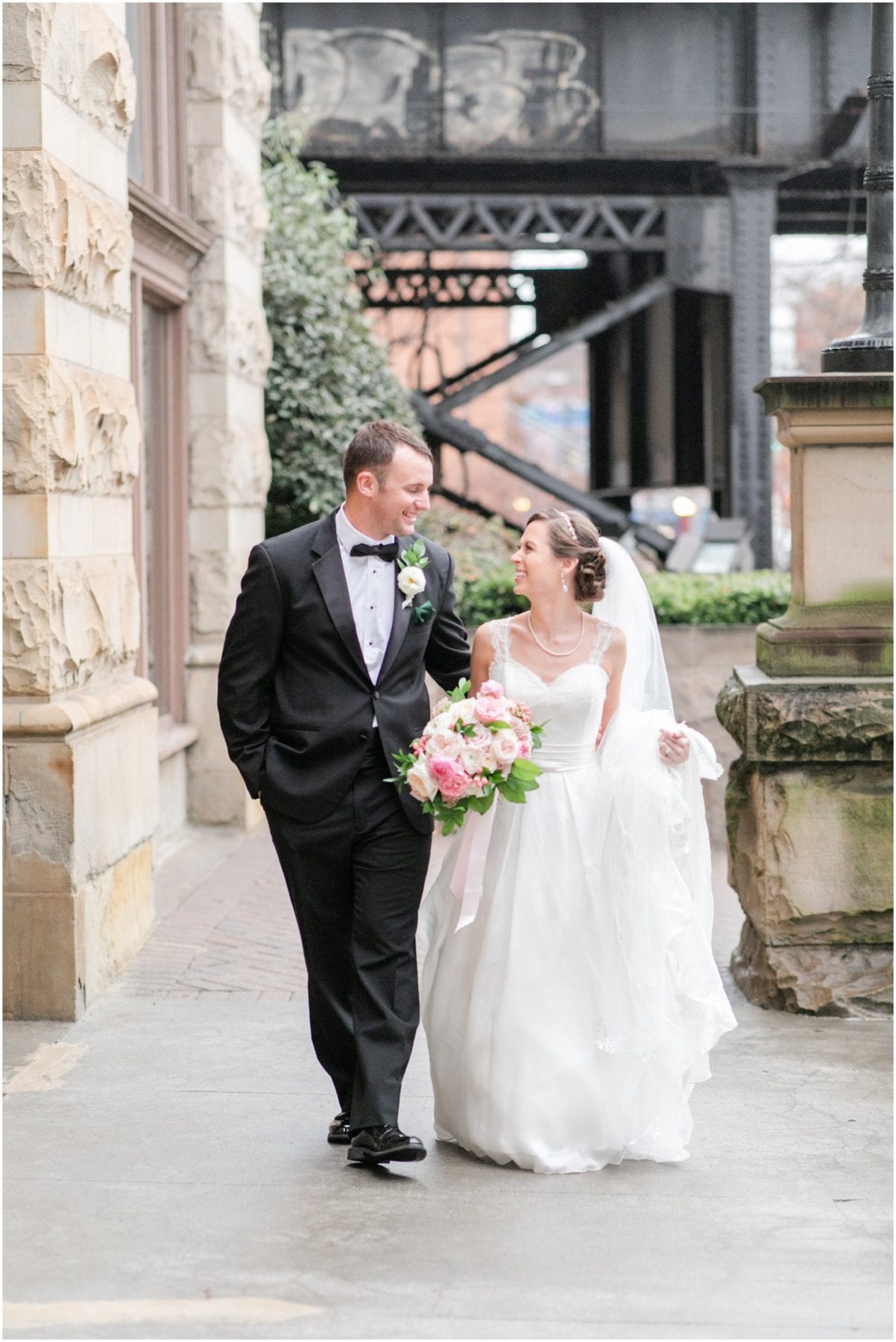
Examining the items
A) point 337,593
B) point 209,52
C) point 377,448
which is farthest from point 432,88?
point 337,593

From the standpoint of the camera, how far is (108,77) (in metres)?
6.89

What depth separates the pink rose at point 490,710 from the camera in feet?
15.6

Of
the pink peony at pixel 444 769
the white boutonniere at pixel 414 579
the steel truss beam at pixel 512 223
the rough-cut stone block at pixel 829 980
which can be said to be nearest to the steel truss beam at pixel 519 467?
the steel truss beam at pixel 512 223

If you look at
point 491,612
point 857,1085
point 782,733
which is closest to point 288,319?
point 491,612

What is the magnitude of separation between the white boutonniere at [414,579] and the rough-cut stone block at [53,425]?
1.91 meters

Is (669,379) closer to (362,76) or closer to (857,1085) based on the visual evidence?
(362,76)

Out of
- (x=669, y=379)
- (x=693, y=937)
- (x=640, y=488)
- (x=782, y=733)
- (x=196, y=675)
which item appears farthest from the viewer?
(x=640, y=488)

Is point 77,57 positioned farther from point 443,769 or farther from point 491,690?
point 443,769

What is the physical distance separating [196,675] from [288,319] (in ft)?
11.3

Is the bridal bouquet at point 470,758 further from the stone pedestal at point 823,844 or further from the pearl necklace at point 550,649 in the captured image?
the stone pedestal at point 823,844

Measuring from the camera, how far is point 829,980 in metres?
6.61

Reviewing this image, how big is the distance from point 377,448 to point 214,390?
5898 mm

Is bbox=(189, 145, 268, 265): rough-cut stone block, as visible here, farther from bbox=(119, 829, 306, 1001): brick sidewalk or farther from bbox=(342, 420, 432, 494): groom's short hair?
bbox=(342, 420, 432, 494): groom's short hair

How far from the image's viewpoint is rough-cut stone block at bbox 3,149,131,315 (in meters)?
6.21
